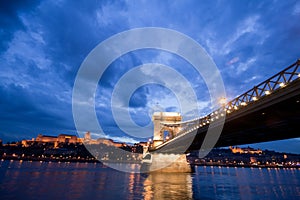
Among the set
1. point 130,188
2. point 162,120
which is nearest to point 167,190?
point 130,188

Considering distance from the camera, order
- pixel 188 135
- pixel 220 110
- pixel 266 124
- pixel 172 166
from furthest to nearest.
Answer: pixel 172 166 < pixel 188 135 < pixel 220 110 < pixel 266 124

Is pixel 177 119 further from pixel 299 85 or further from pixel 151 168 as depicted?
pixel 299 85

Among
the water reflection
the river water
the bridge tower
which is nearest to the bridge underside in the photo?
the river water

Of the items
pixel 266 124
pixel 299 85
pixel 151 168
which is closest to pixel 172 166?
pixel 151 168

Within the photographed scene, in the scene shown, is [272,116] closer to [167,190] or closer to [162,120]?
[167,190]

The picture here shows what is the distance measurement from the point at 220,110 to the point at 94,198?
16.7 meters

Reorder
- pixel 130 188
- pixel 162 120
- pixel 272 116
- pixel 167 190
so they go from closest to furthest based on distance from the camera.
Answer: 1. pixel 272 116
2. pixel 167 190
3. pixel 130 188
4. pixel 162 120

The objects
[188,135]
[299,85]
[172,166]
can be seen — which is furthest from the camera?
[172,166]

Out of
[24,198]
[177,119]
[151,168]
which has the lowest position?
[24,198]

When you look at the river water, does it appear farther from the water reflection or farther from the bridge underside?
the bridge underside

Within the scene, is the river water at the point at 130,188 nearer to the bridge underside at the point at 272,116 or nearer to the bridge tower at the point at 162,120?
the bridge underside at the point at 272,116

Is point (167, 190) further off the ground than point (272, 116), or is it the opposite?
point (272, 116)

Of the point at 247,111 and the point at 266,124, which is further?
the point at 266,124

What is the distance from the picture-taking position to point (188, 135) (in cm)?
3734
